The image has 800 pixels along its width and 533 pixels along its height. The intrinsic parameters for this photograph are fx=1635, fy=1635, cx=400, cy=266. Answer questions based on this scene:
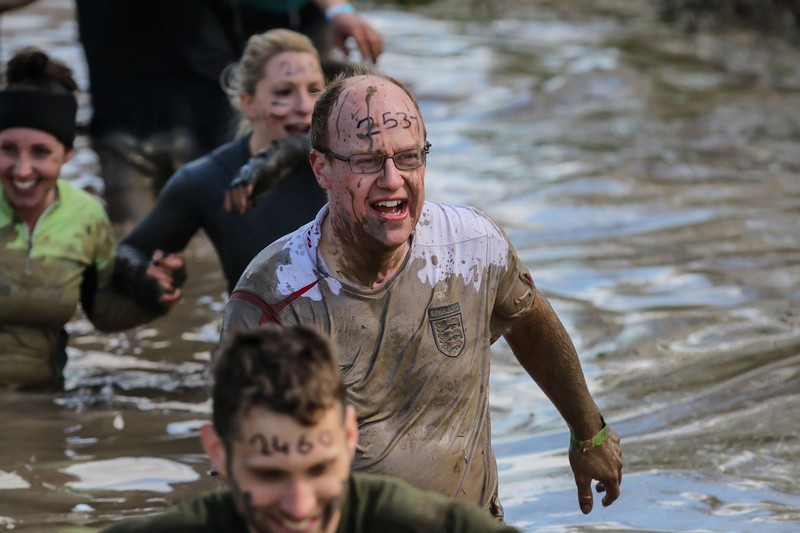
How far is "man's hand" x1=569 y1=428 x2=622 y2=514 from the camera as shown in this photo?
189 inches

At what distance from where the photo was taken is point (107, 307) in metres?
6.59

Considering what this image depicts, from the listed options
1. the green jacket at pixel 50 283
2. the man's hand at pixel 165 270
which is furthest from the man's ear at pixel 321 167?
the green jacket at pixel 50 283

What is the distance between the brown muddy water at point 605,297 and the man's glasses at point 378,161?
1696 millimetres

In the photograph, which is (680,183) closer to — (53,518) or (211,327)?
(211,327)

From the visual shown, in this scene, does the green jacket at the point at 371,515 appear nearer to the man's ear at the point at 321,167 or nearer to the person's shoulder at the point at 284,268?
the person's shoulder at the point at 284,268

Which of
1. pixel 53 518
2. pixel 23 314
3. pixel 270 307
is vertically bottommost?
pixel 53 518

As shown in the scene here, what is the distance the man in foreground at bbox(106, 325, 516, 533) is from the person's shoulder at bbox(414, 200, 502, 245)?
116 centimetres

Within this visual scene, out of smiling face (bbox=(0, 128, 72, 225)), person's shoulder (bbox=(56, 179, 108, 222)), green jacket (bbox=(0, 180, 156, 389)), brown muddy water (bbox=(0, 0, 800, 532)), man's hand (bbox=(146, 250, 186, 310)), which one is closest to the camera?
brown muddy water (bbox=(0, 0, 800, 532))

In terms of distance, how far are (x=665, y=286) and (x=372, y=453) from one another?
466 centimetres

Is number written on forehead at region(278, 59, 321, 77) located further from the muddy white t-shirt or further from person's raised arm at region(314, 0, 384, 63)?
the muddy white t-shirt

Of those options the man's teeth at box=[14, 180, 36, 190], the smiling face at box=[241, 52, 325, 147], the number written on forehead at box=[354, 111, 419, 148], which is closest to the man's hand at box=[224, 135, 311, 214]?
the smiling face at box=[241, 52, 325, 147]

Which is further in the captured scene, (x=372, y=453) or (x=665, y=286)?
(x=665, y=286)

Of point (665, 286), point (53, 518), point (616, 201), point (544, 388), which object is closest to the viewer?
point (544, 388)

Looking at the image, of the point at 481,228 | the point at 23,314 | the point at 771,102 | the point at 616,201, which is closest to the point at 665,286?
the point at 616,201
